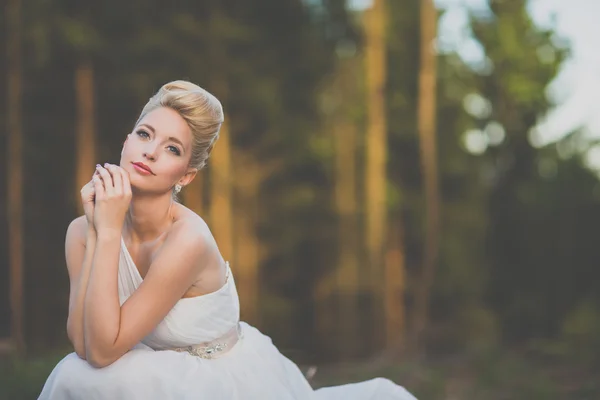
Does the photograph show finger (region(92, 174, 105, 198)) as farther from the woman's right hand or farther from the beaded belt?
the beaded belt

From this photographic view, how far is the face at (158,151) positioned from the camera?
314 centimetres

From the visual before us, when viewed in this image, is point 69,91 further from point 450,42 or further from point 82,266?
point 82,266

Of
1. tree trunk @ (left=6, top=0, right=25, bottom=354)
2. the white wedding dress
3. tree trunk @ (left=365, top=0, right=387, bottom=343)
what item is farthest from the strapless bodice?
tree trunk @ (left=365, top=0, right=387, bottom=343)

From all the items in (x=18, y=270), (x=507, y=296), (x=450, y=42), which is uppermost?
(x=450, y=42)

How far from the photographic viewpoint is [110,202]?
9.73 feet

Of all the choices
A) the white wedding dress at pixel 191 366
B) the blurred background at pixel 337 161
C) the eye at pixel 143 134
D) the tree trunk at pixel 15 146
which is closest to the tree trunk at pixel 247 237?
the blurred background at pixel 337 161

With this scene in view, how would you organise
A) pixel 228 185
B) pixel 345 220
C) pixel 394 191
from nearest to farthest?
1. pixel 228 185
2. pixel 394 191
3. pixel 345 220

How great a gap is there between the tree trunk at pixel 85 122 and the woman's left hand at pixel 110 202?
1738cm

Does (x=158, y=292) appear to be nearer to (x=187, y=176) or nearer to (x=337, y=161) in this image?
(x=187, y=176)

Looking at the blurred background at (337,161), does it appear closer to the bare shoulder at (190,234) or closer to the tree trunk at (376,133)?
the tree trunk at (376,133)

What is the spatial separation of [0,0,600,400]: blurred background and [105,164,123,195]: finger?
12.1 metres

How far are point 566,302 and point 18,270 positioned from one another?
532 inches

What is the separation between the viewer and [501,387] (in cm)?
737

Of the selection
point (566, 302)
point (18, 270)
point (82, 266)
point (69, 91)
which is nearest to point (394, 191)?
point (566, 302)
